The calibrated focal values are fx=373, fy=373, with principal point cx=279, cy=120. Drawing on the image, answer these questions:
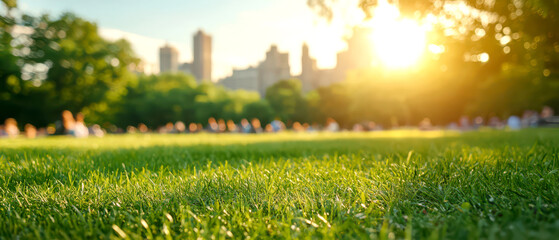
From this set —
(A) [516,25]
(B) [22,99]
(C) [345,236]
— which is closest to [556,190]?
(C) [345,236]

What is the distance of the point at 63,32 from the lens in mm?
40719

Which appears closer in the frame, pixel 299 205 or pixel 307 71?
pixel 299 205

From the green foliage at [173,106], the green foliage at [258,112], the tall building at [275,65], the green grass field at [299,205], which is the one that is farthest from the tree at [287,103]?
the tall building at [275,65]

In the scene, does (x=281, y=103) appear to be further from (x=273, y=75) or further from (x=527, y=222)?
(x=273, y=75)

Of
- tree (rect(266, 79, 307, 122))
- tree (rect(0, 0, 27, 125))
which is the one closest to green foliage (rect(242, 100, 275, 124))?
tree (rect(266, 79, 307, 122))

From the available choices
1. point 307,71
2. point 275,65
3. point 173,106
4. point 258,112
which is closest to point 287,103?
point 258,112

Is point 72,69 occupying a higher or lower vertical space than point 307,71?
lower

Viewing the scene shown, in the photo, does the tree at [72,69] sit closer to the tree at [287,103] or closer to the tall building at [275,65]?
the tree at [287,103]

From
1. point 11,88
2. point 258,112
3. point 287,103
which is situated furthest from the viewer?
point 287,103

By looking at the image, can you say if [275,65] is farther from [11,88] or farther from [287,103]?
[11,88]

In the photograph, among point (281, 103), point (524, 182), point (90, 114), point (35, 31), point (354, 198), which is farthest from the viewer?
point (281, 103)

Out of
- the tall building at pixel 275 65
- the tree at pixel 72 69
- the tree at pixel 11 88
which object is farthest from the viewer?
the tall building at pixel 275 65

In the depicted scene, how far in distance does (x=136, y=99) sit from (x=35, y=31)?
3207 cm

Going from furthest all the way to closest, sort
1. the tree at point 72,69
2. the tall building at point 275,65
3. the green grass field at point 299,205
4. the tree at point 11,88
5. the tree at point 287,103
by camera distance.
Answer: the tall building at point 275,65, the tree at point 287,103, the tree at point 72,69, the tree at point 11,88, the green grass field at point 299,205
